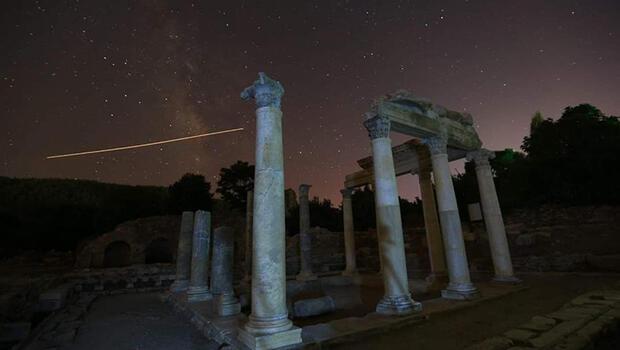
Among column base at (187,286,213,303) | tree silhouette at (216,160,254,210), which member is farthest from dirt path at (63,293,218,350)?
tree silhouette at (216,160,254,210)

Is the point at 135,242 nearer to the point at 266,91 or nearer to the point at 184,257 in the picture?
the point at 184,257

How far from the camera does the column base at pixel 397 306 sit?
6666mm

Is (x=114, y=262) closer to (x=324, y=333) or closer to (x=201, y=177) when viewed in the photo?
(x=201, y=177)

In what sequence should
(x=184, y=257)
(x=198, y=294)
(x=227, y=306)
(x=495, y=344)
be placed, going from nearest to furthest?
(x=495, y=344) → (x=227, y=306) → (x=198, y=294) → (x=184, y=257)

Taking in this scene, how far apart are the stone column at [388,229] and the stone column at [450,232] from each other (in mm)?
1780

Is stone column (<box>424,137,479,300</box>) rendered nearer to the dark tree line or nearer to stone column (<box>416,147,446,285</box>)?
stone column (<box>416,147,446,285</box>)

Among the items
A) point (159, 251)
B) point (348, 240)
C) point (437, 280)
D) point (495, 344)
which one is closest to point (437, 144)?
point (437, 280)

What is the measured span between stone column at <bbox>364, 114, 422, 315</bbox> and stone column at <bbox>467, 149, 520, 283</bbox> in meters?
4.63

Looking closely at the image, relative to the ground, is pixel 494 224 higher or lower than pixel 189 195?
lower

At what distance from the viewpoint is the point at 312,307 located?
9031 mm

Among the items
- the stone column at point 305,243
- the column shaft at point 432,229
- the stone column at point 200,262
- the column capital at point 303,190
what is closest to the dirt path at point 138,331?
the stone column at point 200,262

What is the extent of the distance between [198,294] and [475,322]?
8.61m

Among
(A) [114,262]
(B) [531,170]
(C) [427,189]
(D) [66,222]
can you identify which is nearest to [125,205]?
(D) [66,222]

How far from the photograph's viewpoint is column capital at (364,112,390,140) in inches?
320
